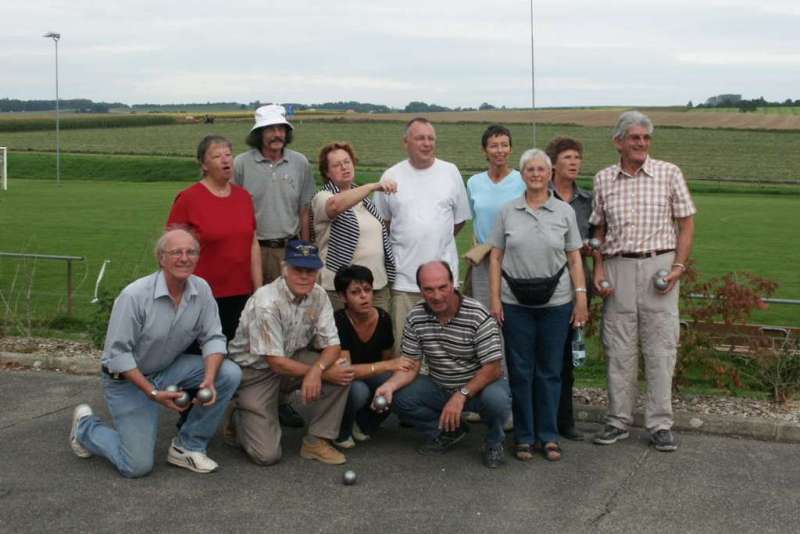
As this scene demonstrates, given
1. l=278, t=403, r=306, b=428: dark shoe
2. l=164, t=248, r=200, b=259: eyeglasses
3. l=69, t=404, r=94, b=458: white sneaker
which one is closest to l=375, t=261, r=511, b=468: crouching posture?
l=278, t=403, r=306, b=428: dark shoe

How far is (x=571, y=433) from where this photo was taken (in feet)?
21.6

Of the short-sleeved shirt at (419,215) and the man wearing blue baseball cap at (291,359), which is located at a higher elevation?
the short-sleeved shirt at (419,215)

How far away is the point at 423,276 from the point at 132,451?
1.91 m

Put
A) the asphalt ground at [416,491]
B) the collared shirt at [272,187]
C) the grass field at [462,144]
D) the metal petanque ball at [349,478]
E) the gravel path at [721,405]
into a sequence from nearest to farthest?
the asphalt ground at [416,491]
the metal petanque ball at [349,478]
the gravel path at [721,405]
the collared shirt at [272,187]
the grass field at [462,144]

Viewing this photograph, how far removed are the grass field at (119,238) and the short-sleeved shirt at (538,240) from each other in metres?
5.25

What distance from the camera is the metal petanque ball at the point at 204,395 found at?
5.87m

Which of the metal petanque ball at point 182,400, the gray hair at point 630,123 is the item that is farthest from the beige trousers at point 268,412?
the gray hair at point 630,123

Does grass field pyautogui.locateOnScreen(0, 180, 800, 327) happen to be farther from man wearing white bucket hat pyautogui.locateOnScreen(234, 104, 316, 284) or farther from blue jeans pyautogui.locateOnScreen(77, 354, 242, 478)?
blue jeans pyautogui.locateOnScreen(77, 354, 242, 478)

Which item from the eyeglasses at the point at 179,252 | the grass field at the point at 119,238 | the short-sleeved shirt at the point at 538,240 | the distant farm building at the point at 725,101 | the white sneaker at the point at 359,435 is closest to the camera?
the eyeglasses at the point at 179,252

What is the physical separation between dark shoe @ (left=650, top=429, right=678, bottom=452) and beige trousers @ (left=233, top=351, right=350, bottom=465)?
189cm

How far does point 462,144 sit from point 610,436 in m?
52.2

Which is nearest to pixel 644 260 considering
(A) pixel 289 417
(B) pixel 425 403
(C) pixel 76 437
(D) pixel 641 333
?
(D) pixel 641 333

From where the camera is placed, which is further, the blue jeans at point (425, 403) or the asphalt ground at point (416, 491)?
the blue jeans at point (425, 403)

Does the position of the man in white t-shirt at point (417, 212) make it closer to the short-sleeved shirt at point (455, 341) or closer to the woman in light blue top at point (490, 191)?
the woman in light blue top at point (490, 191)
